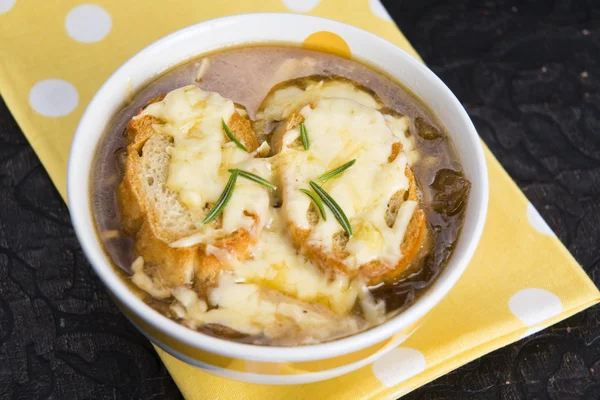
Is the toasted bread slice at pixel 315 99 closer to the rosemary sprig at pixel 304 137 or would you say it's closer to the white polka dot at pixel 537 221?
the rosemary sprig at pixel 304 137

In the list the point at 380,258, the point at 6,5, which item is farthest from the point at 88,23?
the point at 380,258

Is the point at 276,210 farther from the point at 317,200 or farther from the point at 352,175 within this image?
the point at 352,175

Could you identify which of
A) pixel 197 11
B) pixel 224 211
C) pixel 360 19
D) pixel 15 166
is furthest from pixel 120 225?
pixel 360 19

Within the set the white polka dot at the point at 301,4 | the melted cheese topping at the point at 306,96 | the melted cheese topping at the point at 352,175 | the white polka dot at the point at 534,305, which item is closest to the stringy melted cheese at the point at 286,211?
the melted cheese topping at the point at 352,175

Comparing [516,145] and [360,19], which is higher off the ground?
[360,19]

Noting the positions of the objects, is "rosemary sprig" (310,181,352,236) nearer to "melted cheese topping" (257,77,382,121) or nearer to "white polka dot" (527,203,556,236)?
"melted cheese topping" (257,77,382,121)

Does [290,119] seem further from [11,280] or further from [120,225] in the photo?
[11,280]
